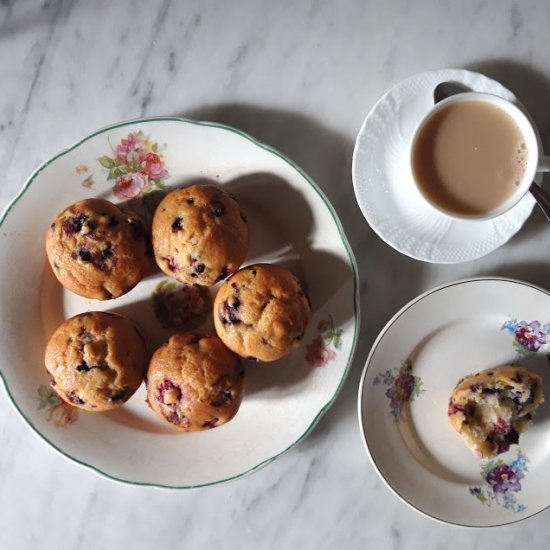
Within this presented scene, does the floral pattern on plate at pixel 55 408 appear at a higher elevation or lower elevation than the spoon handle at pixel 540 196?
lower

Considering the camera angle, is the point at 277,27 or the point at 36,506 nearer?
the point at 277,27

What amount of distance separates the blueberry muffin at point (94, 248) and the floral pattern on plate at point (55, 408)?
0.90 ft

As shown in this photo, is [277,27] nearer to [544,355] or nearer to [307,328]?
[307,328]

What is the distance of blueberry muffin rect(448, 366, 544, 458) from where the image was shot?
1.40 meters

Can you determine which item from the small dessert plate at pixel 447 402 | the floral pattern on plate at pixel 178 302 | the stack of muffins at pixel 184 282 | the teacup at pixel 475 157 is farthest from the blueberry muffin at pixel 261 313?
the teacup at pixel 475 157

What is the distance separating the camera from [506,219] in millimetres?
1337

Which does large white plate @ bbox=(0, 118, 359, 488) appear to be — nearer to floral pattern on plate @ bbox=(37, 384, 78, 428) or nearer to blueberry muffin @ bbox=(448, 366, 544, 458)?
floral pattern on plate @ bbox=(37, 384, 78, 428)

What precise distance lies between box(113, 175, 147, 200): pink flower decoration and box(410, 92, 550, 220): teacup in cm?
59

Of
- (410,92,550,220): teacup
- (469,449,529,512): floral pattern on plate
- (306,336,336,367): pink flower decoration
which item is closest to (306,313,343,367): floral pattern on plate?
(306,336,336,367): pink flower decoration

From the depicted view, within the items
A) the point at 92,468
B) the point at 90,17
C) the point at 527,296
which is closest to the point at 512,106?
the point at 527,296

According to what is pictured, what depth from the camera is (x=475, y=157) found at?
128 cm

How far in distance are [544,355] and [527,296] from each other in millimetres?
164

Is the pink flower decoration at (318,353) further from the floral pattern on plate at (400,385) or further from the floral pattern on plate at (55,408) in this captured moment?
the floral pattern on plate at (55,408)

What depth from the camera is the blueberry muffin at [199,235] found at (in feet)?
4.12
